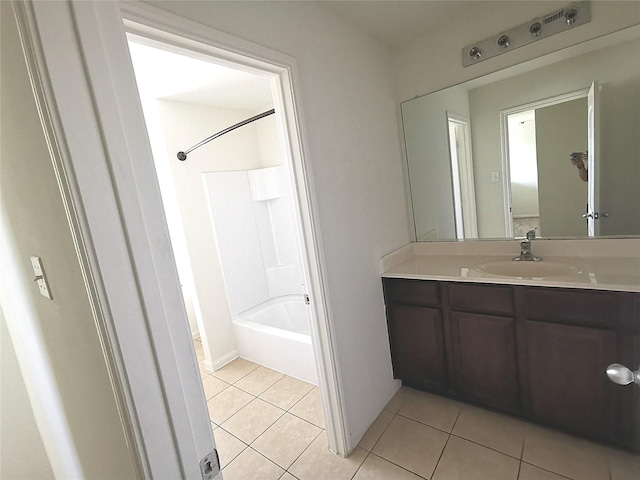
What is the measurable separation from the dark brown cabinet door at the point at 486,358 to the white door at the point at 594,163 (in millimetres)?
788

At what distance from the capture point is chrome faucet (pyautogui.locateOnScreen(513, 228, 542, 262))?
185 cm

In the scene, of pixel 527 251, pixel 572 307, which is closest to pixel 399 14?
pixel 527 251

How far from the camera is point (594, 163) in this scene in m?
1.72

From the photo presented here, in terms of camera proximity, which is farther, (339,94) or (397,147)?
(397,147)

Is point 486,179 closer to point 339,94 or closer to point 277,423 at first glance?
point 339,94

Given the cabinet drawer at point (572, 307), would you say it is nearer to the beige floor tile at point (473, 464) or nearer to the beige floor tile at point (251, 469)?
the beige floor tile at point (473, 464)

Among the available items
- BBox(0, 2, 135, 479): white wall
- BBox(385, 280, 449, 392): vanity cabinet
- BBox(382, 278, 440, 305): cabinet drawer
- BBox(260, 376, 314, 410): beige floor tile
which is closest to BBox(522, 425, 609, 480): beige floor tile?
BBox(385, 280, 449, 392): vanity cabinet

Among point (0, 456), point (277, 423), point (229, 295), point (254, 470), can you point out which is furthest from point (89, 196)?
point (229, 295)

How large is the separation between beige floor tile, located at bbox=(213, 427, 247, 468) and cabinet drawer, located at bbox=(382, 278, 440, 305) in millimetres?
1261

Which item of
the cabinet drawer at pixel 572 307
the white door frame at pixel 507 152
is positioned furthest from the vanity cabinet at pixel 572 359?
the white door frame at pixel 507 152

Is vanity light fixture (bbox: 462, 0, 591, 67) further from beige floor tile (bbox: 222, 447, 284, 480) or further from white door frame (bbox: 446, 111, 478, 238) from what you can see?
beige floor tile (bbox: 222, 447, 284, 480)

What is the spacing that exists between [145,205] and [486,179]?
2.15 metres

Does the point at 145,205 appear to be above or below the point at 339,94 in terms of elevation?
below

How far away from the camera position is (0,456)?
41.4 inches
